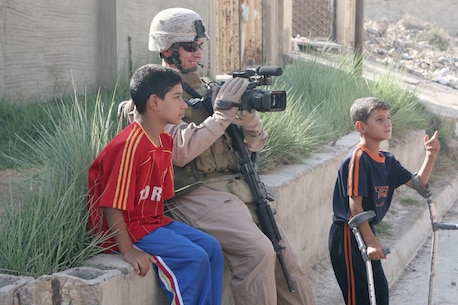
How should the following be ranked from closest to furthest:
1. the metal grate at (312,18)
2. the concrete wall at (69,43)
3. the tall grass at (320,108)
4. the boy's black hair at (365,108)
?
the boy's black hair at (365,108), the tall grass at (320,108), the concrete wall at (69,43), the metal grate at (312,18)

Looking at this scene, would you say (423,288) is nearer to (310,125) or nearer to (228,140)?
(310,125)

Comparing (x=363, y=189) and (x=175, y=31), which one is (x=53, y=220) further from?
(x=363, y=189)

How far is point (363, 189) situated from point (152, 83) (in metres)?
1.21

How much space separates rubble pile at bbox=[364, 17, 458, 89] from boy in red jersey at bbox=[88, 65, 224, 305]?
13.0 meters

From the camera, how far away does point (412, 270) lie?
6.57 m

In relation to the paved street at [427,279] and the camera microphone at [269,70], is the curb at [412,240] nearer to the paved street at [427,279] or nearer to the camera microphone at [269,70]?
the paved street at [427,279]

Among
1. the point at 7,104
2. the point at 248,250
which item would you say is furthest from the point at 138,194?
the point at 7,104

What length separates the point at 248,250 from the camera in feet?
13.4

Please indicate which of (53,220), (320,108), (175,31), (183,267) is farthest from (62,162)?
(320,108)

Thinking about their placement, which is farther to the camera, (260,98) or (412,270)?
(412,270)

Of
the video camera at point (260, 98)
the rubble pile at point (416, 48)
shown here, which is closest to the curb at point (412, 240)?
the video camera at point (260, 98)

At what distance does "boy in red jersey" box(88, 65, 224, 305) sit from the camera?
3.71 metres

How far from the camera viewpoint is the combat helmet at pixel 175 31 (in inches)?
175

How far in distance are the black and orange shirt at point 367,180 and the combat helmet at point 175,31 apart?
1004mm
